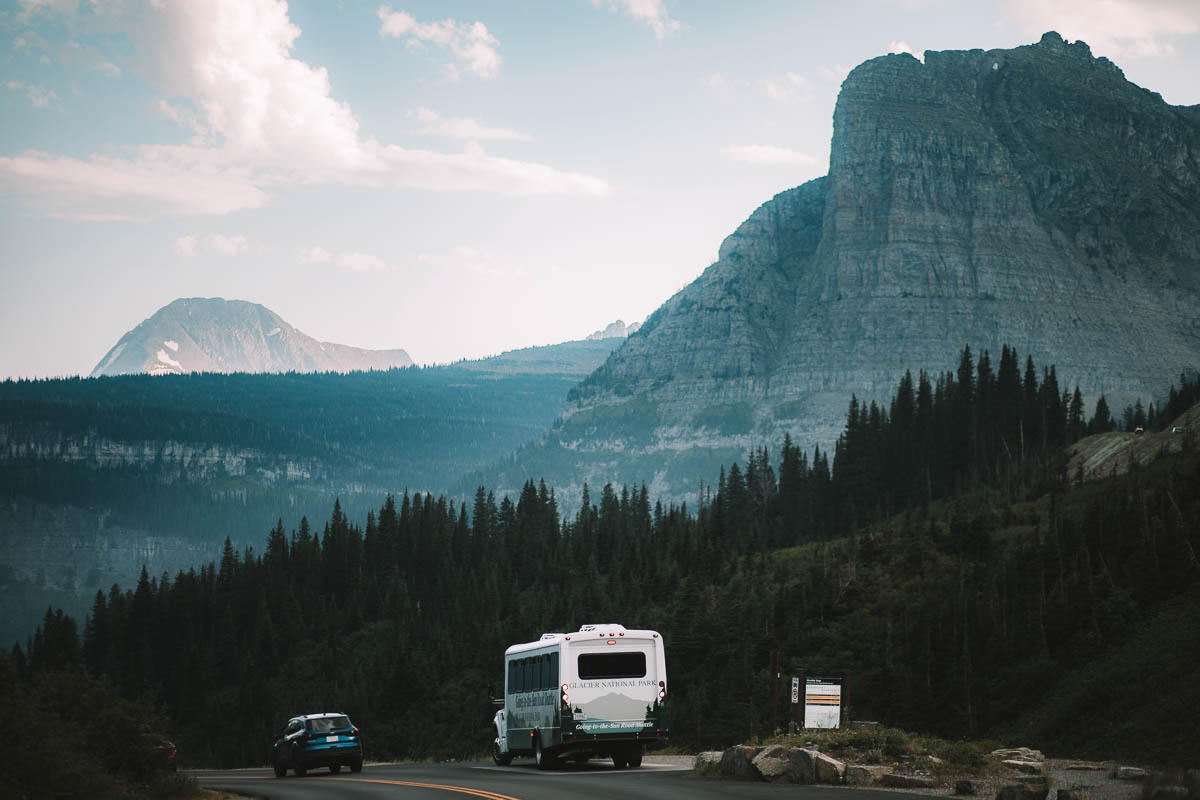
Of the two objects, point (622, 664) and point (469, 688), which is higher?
point (622, 664)

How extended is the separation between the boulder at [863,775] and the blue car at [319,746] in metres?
23.8

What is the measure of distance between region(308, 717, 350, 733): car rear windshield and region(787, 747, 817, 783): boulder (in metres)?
22.1

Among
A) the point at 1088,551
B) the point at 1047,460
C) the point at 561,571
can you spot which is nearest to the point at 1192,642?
the point at 1088,551

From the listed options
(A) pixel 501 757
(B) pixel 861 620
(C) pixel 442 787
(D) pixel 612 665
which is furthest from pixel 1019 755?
(B) pixel 861 620

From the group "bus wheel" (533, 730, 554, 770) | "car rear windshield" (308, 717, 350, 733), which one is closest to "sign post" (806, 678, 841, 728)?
"bus wheel" (533, 730, 554, 770)

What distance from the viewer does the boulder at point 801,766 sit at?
37.1m

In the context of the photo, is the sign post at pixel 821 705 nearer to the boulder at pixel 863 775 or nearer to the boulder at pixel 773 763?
the boulder at pixel 773 763

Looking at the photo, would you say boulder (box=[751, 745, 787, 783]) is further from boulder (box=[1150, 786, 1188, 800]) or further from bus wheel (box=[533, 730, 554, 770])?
boulder (box=[1150, 786, 1188, 800])

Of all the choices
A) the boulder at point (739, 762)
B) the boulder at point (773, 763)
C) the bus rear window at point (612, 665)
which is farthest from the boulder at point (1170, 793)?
the bus rear window at point (612, 665)

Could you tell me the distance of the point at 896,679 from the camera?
8831cm

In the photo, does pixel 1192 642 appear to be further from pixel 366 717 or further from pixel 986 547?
pixel 366 717

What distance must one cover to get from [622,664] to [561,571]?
476 feet

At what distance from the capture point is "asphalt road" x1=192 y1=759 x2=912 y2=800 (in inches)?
1358

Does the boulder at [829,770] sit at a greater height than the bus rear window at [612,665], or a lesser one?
lesser
